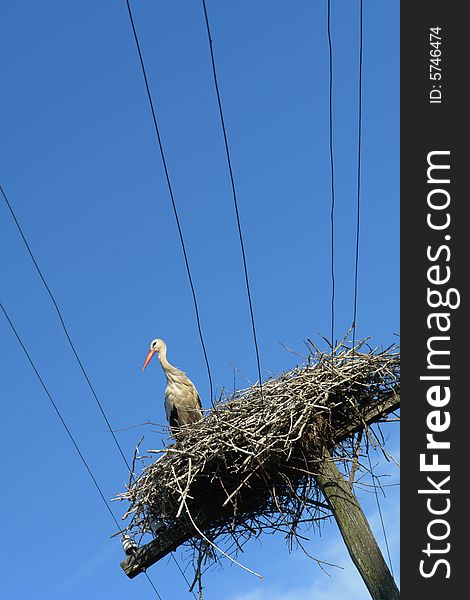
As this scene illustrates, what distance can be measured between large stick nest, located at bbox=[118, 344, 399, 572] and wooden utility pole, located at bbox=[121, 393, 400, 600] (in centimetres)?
2

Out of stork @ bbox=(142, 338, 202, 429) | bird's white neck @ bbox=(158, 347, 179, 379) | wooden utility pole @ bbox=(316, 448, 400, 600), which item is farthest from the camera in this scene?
bird's white neck @ bbox=(158, 347, 179, 379)

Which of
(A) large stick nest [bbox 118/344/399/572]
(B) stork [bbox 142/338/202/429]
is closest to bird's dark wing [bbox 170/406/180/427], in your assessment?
(B) stork [bbox 142/338/202/429]

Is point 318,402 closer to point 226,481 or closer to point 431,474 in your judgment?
point 226,481

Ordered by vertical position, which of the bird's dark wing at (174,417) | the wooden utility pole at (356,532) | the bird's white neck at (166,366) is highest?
the bird's white neck at (166,366)

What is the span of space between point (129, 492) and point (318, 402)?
4.97 ft

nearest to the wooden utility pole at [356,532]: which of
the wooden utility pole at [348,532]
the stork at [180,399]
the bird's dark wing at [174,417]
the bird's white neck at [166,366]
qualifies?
the wooden utility pole at [348,532]

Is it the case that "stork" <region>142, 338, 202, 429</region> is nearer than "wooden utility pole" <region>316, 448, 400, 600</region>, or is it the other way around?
"wooden utility pole" <region>316, 448, 400, 600</region>

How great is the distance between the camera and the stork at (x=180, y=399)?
9.32m

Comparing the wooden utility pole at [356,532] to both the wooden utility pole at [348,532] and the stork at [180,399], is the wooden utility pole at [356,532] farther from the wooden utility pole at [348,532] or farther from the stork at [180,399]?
the stork at [180,399]

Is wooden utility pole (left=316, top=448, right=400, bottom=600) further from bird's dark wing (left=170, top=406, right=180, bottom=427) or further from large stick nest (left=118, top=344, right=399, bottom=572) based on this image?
bird's dark wing (left=170, top=406, right=180, bottom=427)

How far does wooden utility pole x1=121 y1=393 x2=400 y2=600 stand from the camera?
514 centimetres

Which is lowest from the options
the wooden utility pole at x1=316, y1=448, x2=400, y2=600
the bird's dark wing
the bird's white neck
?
the wooden utility pole at x1=316, y1=448, x2=400, y2=600

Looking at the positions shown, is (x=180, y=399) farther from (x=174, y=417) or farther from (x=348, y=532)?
(x=348, y=532)

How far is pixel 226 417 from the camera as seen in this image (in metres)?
6.51
